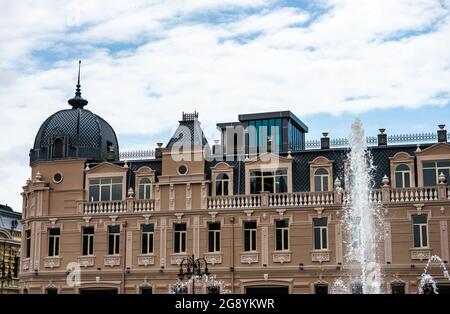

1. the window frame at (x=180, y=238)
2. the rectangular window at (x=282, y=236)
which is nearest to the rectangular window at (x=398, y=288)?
the rectangular window at (x=282, y=236)

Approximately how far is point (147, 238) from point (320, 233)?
9754mm

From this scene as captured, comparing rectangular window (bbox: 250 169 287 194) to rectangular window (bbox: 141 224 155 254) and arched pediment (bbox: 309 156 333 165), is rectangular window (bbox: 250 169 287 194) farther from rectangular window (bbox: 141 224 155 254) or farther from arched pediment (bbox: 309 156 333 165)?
rectangular window (bbox: 141 224 155 254)

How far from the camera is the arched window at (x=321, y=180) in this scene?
42.2 meters

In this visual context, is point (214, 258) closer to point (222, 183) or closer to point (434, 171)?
point (222, 183)

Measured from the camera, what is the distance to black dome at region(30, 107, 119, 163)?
46.2 meters

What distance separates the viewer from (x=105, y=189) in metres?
45.2

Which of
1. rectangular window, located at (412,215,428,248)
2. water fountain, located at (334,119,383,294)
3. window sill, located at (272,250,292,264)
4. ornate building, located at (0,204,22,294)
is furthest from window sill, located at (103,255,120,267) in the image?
rectangular window, located at (412,215,428,248)

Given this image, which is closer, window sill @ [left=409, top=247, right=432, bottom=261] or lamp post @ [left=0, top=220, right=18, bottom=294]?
window sill @ [left=409, top=247, right=432, bottom=261]

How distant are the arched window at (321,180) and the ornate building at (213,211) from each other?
0.05m

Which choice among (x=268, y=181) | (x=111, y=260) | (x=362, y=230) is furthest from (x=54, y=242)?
(x=362, y=230)

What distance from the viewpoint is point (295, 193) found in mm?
41875

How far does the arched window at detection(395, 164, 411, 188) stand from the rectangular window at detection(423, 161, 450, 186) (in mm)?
833
